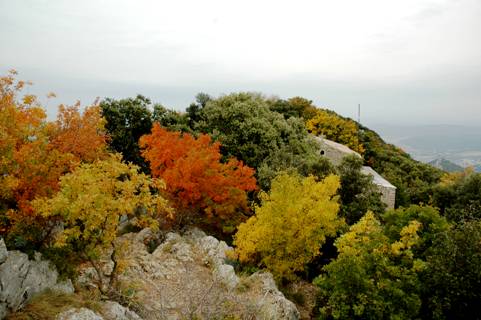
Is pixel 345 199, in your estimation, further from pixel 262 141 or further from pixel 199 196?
pixel 199 196

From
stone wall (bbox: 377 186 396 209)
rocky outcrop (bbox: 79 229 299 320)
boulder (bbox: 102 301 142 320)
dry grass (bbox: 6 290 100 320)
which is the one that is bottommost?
stone wall (bbox: 377 186 396 209)

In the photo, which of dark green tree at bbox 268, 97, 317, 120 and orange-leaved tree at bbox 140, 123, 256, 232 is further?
dark green tree at bbox 268, 97, 317, 120

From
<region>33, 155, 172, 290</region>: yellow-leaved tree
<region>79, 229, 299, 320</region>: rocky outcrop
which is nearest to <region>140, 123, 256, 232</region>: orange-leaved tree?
<region>79, 229, 299, 320</region>: rocky outcrop

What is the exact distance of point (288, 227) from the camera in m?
21.7

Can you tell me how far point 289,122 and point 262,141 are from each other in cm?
590

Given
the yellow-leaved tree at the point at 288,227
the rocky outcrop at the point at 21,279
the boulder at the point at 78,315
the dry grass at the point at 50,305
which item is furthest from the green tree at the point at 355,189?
the rocky outcrop at the point at 21,279

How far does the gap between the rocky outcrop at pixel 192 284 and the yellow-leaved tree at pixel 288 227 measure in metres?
1.62

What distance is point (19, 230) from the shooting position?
14.7 meters

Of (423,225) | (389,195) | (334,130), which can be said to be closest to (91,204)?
(423,225)

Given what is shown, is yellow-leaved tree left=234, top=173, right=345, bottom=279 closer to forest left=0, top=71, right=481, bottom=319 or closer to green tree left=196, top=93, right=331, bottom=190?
forest left=0, top=71, right=481, bottom=319

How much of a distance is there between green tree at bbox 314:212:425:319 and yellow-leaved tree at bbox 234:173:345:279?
311 centimetres

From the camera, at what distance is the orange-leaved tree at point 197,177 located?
24.9 m

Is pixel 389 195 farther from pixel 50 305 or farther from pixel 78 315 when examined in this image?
pixel 50 305

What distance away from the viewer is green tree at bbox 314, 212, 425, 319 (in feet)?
55.4
